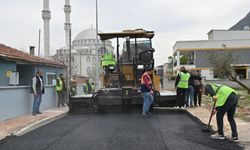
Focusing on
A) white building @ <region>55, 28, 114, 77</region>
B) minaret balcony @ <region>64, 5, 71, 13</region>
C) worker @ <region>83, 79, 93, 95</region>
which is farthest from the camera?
white building @ <region>55, 28, 114, 77</region>

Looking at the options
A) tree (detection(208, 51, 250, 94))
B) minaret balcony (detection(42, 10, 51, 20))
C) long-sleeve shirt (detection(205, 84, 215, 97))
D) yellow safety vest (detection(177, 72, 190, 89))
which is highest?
minaret balcony (detection(42, 10, 51, 20))

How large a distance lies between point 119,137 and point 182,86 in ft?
22.9

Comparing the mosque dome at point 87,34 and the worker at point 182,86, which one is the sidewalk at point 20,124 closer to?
the worker at point 182,86

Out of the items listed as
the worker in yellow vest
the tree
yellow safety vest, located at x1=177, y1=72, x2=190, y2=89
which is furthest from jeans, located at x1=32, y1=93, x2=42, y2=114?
the tree

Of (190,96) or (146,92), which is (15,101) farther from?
(190,96)

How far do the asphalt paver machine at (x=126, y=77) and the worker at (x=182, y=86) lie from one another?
0.22 meters

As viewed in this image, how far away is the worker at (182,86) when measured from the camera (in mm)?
15906

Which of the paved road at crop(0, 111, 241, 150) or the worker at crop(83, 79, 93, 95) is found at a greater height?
the worker at crop(83, 79, 93, 95)

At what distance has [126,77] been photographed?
16688 mm

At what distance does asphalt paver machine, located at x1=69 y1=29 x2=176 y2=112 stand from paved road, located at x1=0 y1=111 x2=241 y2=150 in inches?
90.1

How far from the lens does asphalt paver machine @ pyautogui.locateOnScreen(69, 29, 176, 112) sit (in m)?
15.4

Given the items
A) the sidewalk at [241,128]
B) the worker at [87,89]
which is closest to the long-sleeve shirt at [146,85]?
the sidewalk at [241,128]

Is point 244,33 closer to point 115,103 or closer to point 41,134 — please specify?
point 115,103

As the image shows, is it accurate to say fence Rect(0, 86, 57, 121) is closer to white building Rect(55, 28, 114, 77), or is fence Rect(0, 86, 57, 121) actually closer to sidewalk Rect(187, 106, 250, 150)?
sidewalk Rect(187, 106, 250, 150)
